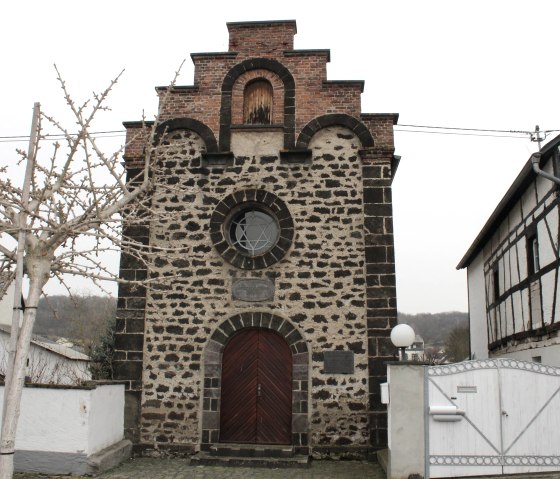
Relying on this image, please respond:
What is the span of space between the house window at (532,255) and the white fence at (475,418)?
464 cm

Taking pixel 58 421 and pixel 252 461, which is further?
pixel 252 461

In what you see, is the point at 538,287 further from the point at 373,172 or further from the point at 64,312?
the point at 64,312

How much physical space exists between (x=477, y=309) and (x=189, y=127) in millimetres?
13428

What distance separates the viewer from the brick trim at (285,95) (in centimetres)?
1207

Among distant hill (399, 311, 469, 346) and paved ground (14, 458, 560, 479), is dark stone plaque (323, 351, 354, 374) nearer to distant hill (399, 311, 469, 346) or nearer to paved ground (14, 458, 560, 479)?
paved ground (14, 458, 560, 479)

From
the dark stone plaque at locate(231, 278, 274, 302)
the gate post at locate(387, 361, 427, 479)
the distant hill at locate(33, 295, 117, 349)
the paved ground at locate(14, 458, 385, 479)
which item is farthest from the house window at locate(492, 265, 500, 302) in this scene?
the distant hill at locate(33, 295, 117, 349)

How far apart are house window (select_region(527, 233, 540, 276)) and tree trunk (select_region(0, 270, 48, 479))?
1033cm

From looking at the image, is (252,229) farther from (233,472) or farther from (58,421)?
(58,421)

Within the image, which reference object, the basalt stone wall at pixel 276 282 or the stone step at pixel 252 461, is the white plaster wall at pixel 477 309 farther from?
the stone step at pixel 252 461

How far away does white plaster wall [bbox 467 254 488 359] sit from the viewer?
1969 centimetres

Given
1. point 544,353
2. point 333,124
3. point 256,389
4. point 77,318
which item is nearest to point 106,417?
point 256,389

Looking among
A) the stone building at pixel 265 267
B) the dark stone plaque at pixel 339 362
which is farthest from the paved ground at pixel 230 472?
the dark stone plaque at pixel 339 362

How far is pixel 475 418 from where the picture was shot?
8469mm

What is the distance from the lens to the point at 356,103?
12.0 m
